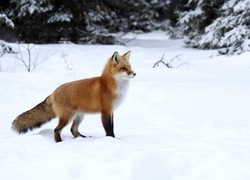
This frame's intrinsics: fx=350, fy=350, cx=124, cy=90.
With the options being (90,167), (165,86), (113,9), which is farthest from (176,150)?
(113,9)

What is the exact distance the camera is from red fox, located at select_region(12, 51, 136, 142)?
4715mm

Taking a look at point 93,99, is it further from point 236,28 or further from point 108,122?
point 236,28

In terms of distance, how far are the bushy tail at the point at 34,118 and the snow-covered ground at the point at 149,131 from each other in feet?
0.45

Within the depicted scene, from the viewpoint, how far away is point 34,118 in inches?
192

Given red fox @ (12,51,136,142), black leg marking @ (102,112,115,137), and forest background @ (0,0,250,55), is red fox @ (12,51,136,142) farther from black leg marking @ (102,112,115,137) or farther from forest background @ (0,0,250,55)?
forest background @ (0,0,250,55)

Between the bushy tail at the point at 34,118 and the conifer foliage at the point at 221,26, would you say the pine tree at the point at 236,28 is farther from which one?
the bushy tail at the point at 34,118

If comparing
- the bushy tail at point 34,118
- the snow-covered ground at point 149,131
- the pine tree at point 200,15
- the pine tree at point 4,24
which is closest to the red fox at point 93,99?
the bushy tail at point 34,118

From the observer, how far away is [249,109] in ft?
20.9

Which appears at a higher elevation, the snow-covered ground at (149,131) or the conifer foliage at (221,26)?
the conifer foliage at (221,26)

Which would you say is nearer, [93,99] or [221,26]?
[93,99]

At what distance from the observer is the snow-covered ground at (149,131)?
11.7 ft

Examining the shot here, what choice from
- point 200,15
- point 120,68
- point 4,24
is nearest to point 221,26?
point 200,15

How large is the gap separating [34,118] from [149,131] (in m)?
1.80

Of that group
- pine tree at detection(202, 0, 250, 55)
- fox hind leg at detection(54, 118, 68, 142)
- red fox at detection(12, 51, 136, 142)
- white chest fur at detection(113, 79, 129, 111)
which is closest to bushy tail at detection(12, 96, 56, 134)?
red fox at detection(12, 51, 136, 142)
